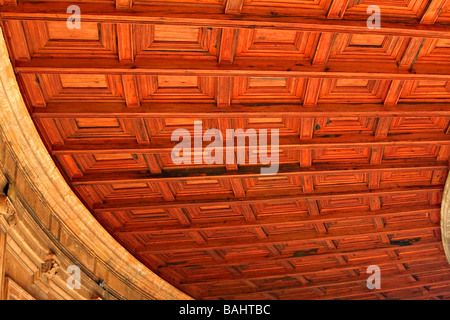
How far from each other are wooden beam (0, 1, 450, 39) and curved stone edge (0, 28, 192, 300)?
0.67m

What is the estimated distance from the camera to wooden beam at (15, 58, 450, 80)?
682cm

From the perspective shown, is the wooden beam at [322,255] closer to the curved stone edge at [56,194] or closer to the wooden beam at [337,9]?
the curved stone edge at [56,194]

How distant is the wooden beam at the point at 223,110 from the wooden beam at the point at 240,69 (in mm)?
727

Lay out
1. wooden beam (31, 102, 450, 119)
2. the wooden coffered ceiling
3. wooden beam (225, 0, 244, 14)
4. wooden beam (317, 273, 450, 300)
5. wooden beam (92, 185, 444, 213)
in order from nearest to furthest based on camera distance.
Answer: wooden beam (225, 0, 244, 14) → the wooden coffered ceiling → wooden beam (31, 102, 450, 119) → wooden beam (92, 185, 444, 213) → wooden beam (317, 273, 450, 300)

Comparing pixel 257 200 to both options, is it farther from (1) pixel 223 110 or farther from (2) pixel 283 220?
(1) pixel 223 110

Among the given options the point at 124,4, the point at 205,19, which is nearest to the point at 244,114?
the point at 205,19

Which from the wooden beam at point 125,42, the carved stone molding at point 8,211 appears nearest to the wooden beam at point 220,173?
the carved stone molding at point 8,211

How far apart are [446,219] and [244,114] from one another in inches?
245

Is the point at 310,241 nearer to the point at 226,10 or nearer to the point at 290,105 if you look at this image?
the point at 290,105

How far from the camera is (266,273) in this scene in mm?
13578

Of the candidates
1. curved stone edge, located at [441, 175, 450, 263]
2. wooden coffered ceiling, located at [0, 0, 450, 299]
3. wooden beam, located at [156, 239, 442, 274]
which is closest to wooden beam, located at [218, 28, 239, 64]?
wooden coffered ceiling, located at [0, 0, 450, 299]

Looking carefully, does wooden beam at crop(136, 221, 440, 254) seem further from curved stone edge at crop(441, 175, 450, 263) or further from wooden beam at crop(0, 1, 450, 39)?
wooden beam at crop(0, 1, 450, 39)
